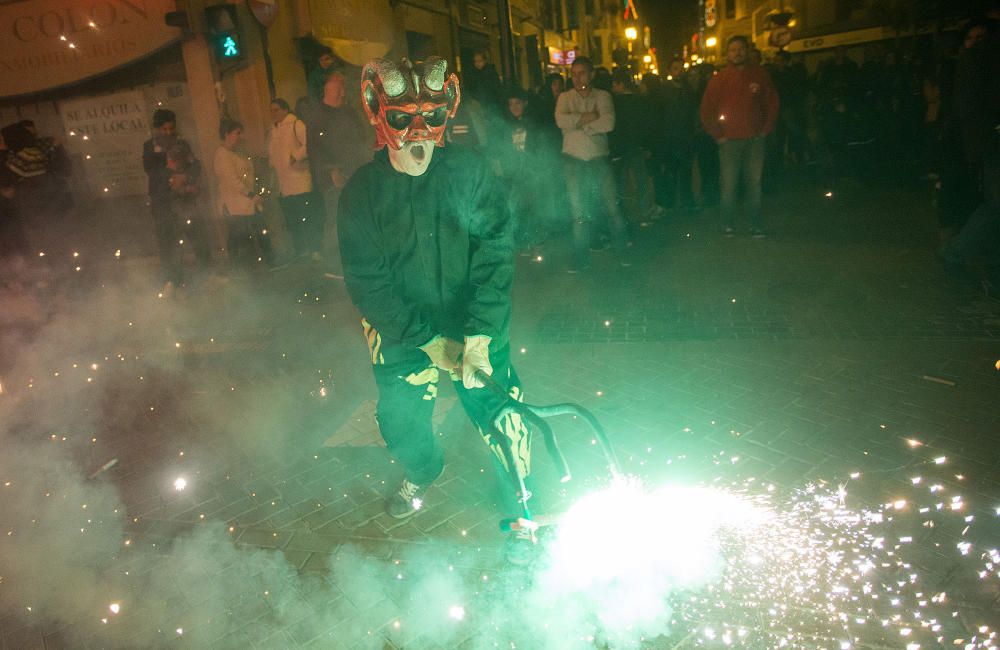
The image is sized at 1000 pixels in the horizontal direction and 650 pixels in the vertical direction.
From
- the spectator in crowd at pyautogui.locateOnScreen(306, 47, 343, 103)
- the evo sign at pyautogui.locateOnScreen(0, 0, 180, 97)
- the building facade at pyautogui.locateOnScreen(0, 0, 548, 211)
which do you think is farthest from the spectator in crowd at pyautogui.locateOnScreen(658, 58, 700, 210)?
the evo sign at pyautogui.locateOnScreen(0, 0, 180, 97)

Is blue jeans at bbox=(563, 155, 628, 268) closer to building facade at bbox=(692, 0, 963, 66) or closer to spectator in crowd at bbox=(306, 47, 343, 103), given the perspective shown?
spectator in crowd at bbox=(306, 47, 343, 103)

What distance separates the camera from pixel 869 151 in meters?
12.2

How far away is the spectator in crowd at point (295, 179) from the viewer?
333 inches

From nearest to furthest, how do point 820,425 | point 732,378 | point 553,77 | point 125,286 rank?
point 820,425 → point 732,378 → point 125,286 → point 553,77

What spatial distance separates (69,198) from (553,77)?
21.8 ft

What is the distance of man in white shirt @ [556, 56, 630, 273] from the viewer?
24.6 ft

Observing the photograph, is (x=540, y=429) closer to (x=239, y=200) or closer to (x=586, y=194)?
(x=586, y=194)

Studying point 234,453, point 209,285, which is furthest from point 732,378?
point 209,285

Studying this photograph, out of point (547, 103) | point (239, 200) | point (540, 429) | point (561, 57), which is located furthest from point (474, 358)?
point (561, 57)

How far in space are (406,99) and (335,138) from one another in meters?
5.62

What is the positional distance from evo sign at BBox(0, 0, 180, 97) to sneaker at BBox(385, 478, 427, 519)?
9.08m

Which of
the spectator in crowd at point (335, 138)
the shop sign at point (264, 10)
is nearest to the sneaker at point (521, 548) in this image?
the spectator in crowd at point (335, 138)

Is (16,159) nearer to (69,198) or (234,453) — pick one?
(69,198)

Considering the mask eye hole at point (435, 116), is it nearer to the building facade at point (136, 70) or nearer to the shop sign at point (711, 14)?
the building facade at point (136, 70)
